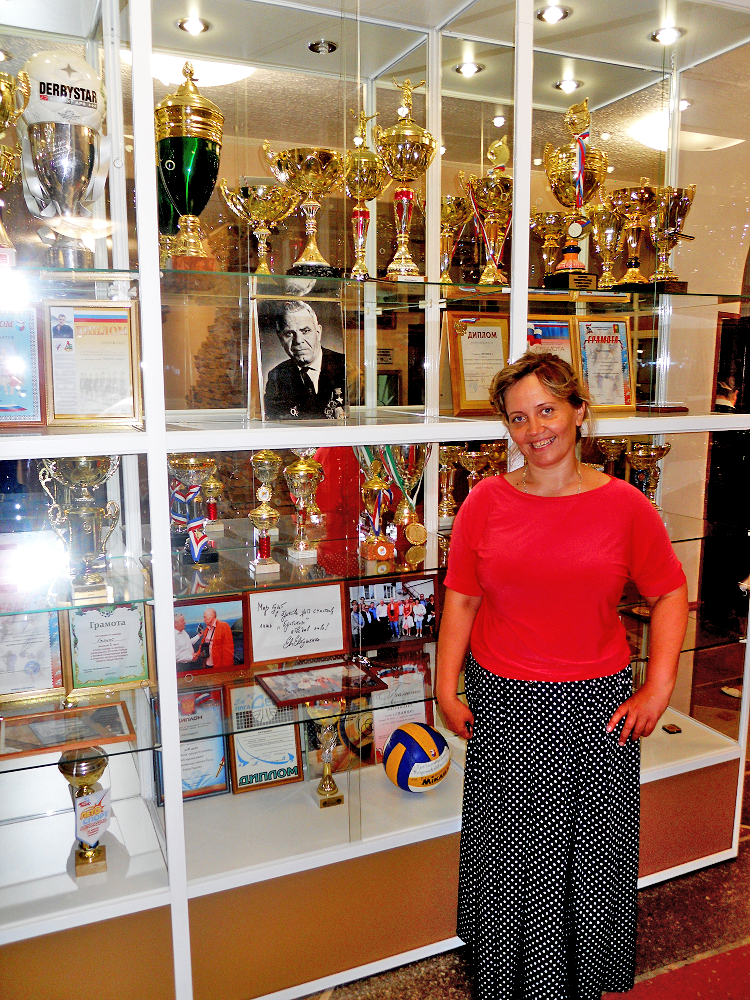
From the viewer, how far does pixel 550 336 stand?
214 cm

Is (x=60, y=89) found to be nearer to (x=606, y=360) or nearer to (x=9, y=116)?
(x=9, y=116)

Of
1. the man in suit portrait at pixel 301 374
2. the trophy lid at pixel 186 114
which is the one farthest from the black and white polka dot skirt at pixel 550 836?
the trophy lid at pixel 186 114

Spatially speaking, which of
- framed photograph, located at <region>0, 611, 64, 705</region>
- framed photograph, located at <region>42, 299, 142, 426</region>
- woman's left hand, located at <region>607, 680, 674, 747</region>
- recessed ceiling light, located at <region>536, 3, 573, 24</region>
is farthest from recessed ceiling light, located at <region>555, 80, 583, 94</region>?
framed photograph, located at <region>0, 611, 64, 705</region>

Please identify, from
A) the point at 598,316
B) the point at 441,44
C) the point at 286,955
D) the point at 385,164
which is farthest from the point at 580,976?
the point at 441,44

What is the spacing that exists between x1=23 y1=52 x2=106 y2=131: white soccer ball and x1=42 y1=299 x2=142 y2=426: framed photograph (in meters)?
0.37

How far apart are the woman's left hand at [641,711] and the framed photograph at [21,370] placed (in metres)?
1.41

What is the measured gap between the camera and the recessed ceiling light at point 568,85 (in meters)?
2.10

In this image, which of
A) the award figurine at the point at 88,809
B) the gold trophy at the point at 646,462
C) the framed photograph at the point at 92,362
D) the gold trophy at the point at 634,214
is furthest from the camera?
the gold trophy at the point at 646,462

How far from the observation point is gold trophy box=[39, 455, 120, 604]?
5.65ft

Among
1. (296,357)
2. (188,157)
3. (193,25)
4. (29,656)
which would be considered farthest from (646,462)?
(29,656)

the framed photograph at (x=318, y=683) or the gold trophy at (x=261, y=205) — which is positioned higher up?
the gold trophy at (x=261, y=205)

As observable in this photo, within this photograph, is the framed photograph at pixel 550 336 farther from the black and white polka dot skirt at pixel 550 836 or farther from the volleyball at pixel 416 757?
the volleyball at pixel 416 757

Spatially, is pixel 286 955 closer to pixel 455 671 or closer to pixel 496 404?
pixel 455 671

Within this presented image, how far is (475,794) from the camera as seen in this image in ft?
5.39
